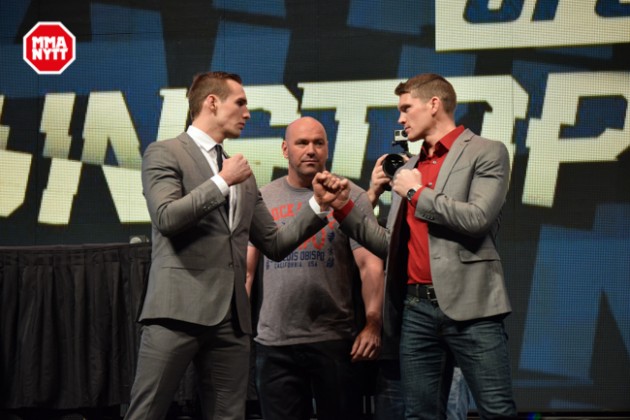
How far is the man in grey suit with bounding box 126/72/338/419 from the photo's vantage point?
98.4 inches

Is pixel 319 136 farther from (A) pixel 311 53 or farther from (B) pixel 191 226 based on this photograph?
(A) pixel 311 53

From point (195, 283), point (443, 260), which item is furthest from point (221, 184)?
point (443, 260)

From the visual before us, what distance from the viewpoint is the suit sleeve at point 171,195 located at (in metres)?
2.49

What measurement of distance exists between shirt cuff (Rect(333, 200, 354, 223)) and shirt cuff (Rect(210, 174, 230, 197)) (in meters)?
0.54

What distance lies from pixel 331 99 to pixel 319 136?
1.88 metres

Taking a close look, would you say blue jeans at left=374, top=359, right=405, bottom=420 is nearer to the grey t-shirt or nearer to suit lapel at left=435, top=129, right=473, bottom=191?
the grey t-shirt

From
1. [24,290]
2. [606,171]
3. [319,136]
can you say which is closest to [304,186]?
[319,136]

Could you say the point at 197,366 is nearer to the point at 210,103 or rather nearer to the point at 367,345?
the point at 367,345

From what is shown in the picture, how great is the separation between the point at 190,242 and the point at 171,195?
153 millimetres

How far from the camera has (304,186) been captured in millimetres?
3324

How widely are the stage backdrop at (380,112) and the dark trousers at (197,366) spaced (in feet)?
8.47

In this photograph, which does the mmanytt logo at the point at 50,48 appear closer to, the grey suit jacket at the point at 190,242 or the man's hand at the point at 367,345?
the grey suit jacket at the point at 190,242

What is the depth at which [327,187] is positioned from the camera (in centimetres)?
285

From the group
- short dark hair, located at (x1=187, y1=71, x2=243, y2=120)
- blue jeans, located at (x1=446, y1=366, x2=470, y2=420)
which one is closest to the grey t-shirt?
short dark hair, located at (x1=187, y1=71, x2=243, y2=120)
